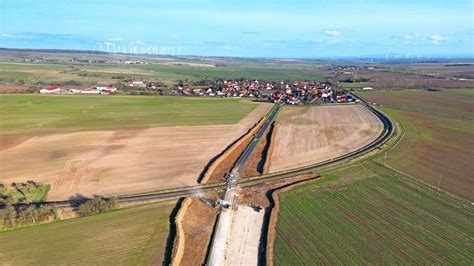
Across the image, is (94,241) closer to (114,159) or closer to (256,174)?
(256,174)

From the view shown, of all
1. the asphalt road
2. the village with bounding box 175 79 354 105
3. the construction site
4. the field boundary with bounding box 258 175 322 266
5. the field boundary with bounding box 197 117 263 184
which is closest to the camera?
the field boundary with bounding box 258 175 322 266

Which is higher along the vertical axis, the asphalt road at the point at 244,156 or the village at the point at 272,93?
the village at the point at 272,93

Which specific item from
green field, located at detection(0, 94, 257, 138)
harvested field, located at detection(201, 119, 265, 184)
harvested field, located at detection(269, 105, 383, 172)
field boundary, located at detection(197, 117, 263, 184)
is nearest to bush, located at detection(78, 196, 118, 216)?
field boundary, located at detection(197, 117, 263, 184)

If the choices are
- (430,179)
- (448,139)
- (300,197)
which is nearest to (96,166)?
(300,197)

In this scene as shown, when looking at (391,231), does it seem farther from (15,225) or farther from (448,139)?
(448,139)

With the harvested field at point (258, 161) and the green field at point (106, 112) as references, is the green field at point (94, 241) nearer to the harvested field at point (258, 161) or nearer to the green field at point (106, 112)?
the harvested field at point (258, 161)

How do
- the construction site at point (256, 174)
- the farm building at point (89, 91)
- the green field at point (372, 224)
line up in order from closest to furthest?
the green field at point (372, 224) < the construction site at point (256, 174) < the farm building at point (89, 91)

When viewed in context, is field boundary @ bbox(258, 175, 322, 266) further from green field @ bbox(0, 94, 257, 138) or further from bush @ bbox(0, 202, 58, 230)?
green field @ bbox(0, 94, 257, 138)

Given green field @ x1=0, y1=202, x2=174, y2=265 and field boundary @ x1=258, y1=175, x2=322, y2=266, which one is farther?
field boundary @ x1=258, y1=175, x2=322, y2=266

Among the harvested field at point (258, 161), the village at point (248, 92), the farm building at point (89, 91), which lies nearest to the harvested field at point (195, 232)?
the harvested field at point (258, 161)
